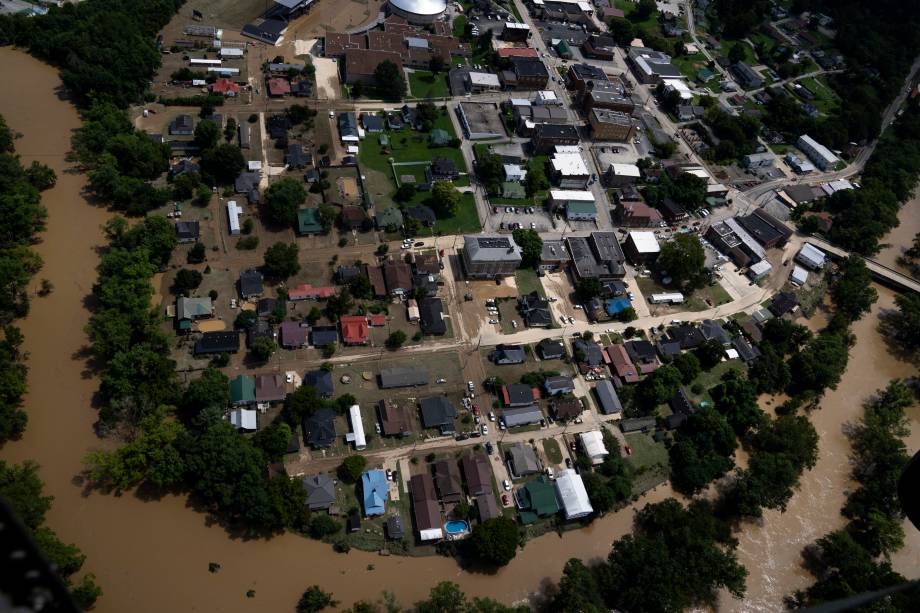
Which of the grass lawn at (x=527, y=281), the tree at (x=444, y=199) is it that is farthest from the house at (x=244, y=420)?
the tree at (x=444, y=199)

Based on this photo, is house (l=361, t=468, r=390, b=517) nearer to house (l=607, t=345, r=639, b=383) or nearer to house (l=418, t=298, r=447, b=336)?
house (l=418, t=298, r=447, b=336)

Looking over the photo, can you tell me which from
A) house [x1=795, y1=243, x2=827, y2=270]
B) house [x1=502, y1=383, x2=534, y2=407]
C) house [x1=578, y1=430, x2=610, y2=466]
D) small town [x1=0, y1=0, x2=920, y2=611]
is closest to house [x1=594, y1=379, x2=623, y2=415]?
small town [x1=0, y1=0, x2=920, y2=611]

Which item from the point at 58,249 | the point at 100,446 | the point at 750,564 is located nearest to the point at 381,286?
the point at 100,446

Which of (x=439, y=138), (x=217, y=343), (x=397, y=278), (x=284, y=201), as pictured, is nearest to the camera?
(x=217, y=343)

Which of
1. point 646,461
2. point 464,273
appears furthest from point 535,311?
point 646,461

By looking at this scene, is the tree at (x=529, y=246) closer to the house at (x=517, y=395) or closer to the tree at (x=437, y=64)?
the house at (x=517, y=395)

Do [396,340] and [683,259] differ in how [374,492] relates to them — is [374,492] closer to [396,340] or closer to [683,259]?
[396,340]

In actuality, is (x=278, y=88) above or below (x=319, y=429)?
above
